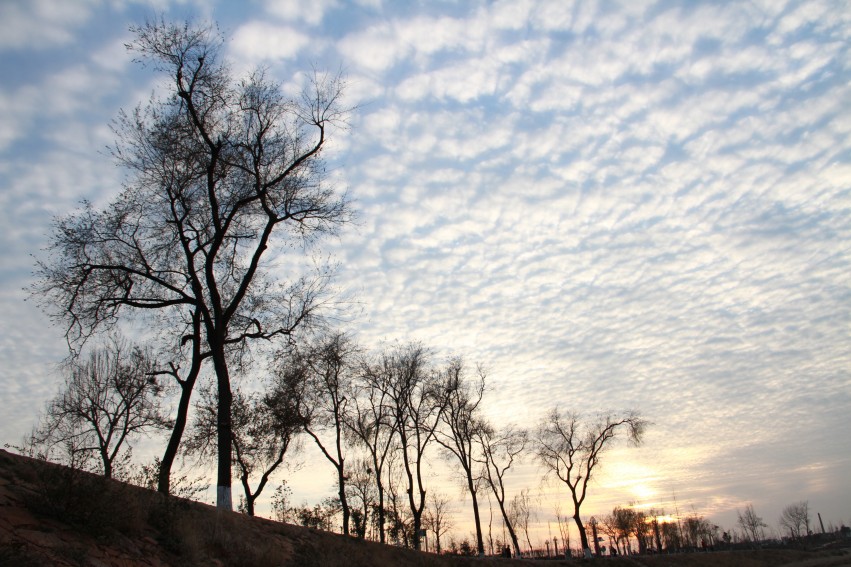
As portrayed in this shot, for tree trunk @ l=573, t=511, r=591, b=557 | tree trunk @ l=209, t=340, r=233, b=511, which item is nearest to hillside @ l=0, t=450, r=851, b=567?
tree trunk @ l=209, t=340, r=233, b=511

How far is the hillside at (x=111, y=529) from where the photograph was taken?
804cm

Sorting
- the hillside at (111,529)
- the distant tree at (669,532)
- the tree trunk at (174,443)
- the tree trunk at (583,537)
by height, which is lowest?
the distant tree at (669,532)

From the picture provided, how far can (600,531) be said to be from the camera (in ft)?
373

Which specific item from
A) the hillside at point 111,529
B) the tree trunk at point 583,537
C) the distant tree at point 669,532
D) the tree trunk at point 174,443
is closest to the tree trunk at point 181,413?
the tree trunk at point 174,443

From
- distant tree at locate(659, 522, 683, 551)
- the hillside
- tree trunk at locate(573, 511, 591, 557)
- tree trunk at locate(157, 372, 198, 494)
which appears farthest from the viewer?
distant tree at locate(659, 522, 683, 551)

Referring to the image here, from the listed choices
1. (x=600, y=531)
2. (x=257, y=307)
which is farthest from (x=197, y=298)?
(x=600, y=531)

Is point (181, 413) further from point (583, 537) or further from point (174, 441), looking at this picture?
point (583, 537)

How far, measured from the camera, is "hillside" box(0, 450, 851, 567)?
8039 millimetres

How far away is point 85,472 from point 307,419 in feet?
87.9

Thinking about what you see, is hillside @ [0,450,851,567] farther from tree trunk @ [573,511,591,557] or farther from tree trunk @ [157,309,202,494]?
tree trunk @ [573,511,591,557]

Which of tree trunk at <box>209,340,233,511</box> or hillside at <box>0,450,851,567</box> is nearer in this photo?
hillside at <box>0,450,851,567</box>

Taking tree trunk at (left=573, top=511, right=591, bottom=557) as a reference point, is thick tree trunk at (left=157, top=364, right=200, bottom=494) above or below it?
above

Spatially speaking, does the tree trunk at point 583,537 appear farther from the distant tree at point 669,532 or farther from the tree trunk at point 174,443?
the distant tree at point 669,532

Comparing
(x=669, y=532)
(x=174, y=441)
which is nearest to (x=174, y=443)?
(x=174, y=441)
